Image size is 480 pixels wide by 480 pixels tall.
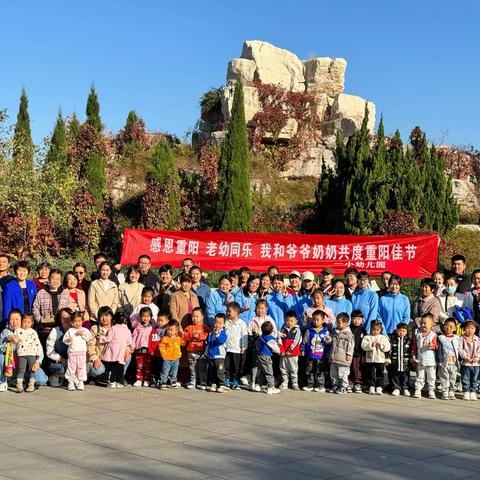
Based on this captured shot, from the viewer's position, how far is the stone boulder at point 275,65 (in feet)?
95.4

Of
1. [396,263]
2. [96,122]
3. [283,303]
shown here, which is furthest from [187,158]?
[283,303]

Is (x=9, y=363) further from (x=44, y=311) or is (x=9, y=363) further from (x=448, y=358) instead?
(x=448, y=358)

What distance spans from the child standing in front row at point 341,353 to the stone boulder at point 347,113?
1940cm

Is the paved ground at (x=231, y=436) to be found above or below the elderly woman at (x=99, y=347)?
below

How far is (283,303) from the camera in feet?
33.1

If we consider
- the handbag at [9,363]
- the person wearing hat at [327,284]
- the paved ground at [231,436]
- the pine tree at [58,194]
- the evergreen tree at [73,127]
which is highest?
the evergreen tree at [73,127]

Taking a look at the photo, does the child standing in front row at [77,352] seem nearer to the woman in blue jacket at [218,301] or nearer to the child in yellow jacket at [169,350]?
the child in yellow jacket at [169,350]

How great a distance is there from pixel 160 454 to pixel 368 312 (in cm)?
480

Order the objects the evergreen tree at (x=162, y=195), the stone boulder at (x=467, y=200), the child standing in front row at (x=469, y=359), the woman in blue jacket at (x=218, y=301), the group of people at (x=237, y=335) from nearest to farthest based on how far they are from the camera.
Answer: the child standing in front row at (x=469, y=359) → the group of people at (x=237, y=335) → the woman in blue jacket at (x=218, y=301) → the evergreen tree at (x=162, y=195) → the stone boulder at (x=467, y=200)

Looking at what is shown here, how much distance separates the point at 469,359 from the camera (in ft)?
30.3

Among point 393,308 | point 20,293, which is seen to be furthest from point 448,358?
point 20,293

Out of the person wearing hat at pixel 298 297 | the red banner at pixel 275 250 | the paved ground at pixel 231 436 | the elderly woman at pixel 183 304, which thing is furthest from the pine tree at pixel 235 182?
the paved ground at pixel 231 436

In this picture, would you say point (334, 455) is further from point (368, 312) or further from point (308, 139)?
point (308, 139)

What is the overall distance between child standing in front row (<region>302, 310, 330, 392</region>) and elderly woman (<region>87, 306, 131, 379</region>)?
7.41 feet
